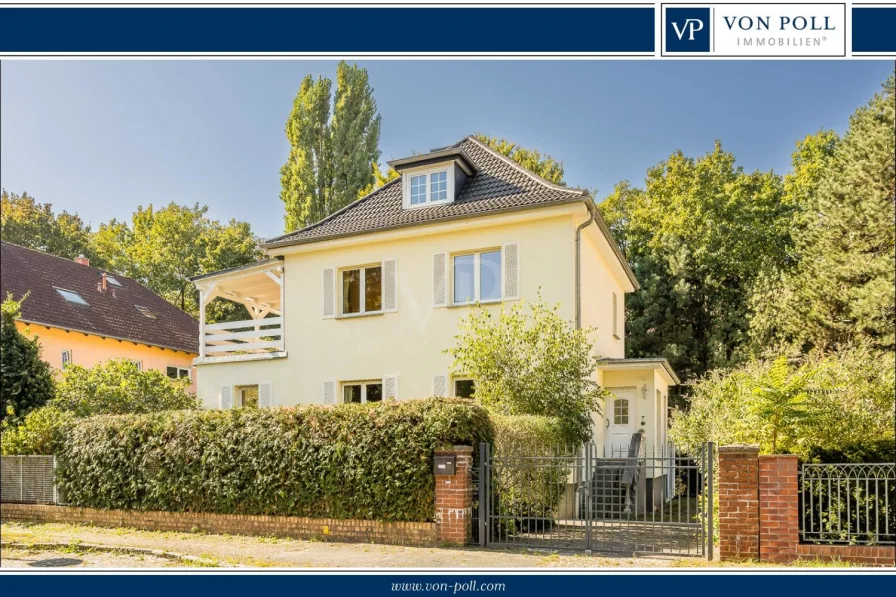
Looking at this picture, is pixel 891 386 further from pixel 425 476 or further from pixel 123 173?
pixel 123 173

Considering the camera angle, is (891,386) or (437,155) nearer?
(891,386)

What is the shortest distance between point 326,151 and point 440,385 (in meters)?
4.91

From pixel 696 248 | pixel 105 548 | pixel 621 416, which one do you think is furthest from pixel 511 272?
pixel 105 548

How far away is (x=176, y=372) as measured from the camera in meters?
15.4

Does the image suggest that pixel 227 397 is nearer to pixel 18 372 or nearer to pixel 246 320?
pixel 246 320

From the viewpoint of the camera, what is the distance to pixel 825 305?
10.5 meters

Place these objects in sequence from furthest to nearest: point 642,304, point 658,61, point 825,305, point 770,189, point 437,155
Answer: point 642,304
point 437,155
point 770,189
point 825,305
point 658,61

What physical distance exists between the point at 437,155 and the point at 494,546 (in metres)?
7.38

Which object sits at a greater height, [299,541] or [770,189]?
[770,189]

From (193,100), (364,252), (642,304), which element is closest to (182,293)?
(364,252)

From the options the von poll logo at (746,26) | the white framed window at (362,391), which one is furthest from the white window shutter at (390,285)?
the von poll logo at (746,26)

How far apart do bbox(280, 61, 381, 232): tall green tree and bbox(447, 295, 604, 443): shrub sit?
3.92m

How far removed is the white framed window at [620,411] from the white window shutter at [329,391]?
5156 millimetres

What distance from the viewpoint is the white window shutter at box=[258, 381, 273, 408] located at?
47.3 ft
